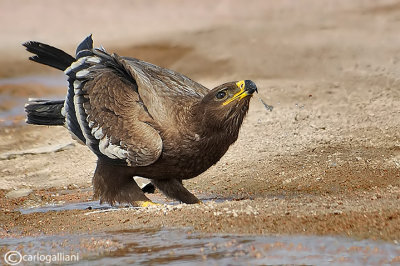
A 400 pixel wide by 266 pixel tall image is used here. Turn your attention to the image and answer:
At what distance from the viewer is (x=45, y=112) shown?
9328mm

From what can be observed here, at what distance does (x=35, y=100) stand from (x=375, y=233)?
16.6ft

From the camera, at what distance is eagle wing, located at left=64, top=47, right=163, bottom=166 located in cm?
786

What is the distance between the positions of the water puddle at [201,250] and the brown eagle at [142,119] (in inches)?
48.8

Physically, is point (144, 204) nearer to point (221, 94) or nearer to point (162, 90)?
point (162, 90)

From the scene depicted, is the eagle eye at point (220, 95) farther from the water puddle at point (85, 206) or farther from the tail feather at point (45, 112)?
the tail feather at point (45, 112)

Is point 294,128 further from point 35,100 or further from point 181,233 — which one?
point 181,233

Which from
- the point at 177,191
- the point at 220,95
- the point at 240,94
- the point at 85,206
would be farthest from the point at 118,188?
the point at 240,94

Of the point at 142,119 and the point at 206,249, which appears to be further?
the point at 142,119

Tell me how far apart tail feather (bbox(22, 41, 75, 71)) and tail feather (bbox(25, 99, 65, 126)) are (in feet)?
1.71

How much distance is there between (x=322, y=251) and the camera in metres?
5.67

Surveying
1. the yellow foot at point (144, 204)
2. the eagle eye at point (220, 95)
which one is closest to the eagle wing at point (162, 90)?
the eagle eye at point (220, 95)

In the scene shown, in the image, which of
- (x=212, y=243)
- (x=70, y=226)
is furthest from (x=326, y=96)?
(x=212, y=243)

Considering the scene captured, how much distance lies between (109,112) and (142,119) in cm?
47

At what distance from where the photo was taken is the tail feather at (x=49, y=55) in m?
8.89
